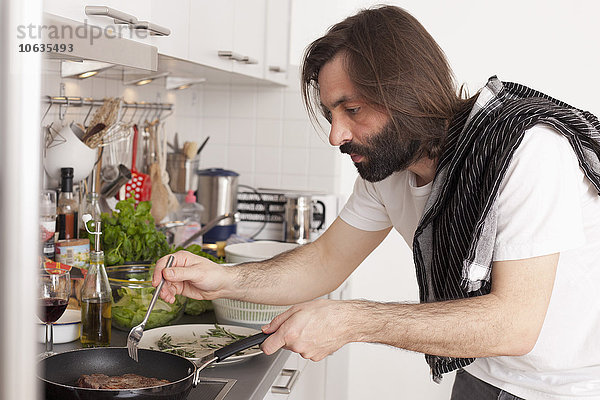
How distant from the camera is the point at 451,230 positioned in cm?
137

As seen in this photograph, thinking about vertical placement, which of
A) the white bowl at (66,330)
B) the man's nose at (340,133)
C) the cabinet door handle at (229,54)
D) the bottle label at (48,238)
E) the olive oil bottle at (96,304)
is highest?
the cabinet door handle at (229,54)

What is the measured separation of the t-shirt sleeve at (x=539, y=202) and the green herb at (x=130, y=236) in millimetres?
1016

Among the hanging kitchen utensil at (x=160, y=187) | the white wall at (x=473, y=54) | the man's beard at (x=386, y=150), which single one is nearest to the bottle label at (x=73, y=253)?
the hanging kitchen utensil at (x=160, y=187)

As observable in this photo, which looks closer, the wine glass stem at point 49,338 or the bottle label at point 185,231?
the wine glass stem at point 49,338

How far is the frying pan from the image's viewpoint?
41.6 inches

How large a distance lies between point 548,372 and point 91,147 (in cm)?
136

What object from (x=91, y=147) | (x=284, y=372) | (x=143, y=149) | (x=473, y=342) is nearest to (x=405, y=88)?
(x=473, y=342)

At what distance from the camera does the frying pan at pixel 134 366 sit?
3.47 ft

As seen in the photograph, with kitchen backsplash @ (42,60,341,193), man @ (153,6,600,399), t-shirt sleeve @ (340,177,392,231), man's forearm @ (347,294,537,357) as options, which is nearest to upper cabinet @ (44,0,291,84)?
kitchen backsplash @ (42,60,341,193)

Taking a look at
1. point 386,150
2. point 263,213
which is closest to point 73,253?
point 386,150

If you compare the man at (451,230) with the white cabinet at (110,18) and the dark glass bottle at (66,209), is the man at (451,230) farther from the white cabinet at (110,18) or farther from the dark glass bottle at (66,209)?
the dark glass bottle at (66,209)

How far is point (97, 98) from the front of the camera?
222 centimetres

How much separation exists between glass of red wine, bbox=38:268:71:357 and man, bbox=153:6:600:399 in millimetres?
186

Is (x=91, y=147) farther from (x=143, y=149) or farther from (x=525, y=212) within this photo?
(x=525, y=212)
